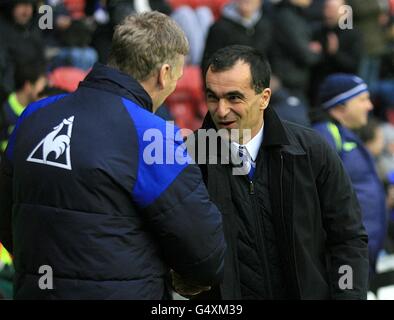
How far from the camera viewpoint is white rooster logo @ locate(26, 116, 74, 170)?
9.67 ft

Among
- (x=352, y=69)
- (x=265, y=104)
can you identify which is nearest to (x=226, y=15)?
(x=352, y=69)

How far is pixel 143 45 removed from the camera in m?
3.07

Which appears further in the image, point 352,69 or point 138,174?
point 352,69

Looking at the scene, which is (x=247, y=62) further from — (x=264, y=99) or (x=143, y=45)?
(x=143, y=45)

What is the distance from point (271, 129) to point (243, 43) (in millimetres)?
5123

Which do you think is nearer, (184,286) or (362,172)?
(184,286)

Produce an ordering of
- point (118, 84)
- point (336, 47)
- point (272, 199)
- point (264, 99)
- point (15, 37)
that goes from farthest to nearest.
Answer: point (336, 47) → point (15, 37) → point (264, 99) → point (272, 199) → point (118, 84)

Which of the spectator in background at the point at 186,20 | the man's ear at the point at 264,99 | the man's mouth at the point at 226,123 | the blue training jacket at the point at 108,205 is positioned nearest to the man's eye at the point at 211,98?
the man's mouth at the point at 226,123

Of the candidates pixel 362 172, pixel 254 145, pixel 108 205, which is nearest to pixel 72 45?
pixel 362 172

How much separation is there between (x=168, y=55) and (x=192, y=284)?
0.90 meters

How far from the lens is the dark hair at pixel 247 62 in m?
3.70

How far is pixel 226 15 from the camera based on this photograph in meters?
8.88

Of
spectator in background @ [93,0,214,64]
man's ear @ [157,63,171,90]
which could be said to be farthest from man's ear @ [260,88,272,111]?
spectator in background @ [93,0,214,64]
